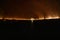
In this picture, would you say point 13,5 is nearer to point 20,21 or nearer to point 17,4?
point 17,4

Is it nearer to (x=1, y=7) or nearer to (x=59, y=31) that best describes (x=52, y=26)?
(x=59, y=31)

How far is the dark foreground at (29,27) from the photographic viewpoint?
1951mm

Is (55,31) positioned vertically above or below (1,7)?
below

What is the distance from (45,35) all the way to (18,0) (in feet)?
1.47

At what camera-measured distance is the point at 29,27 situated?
1964 mm

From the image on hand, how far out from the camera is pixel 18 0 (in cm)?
201

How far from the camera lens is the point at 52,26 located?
200 cm

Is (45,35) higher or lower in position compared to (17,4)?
lower

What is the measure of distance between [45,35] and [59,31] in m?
0.15

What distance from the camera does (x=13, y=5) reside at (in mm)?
2014

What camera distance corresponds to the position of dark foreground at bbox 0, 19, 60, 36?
1951 mm

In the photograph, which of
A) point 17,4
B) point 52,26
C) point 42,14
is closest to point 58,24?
point 52,26

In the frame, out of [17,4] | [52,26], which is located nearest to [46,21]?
[52,26]

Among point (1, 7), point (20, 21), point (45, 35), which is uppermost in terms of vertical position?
point (1, 7)
